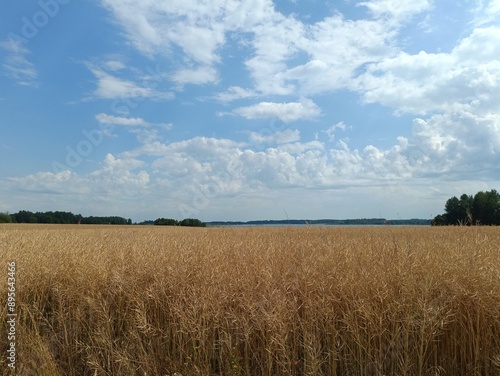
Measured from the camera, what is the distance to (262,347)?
13.8 feet

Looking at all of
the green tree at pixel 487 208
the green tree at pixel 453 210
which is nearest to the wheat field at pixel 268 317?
the green tree at pixel 453 210

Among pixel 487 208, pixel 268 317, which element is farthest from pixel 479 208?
pixel 268 317

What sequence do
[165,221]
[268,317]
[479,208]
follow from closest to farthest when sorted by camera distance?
[268,317] < [479,208] < [165,221]

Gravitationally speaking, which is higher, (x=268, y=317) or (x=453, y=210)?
(x=453, y=210)

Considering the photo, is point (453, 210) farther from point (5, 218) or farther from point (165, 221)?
point (5, 218)

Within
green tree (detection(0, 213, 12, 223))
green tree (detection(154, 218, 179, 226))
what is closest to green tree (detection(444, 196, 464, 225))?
green tree (detection(154, 218, 179, 226))

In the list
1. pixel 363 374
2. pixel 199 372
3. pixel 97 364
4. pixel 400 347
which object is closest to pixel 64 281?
pixel 97 364

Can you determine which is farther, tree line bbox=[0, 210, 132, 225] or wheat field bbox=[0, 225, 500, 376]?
tree line bbox=[0, 210, 132, 225]

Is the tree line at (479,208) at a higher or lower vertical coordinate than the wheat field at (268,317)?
higher

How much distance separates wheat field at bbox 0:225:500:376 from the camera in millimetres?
4066

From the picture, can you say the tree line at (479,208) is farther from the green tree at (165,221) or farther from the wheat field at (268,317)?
the wheat field at (268,317)

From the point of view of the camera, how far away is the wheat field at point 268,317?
13.3ft

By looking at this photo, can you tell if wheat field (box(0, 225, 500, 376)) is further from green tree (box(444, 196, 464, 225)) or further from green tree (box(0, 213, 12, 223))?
green tree (box(0, 213, 12, 223))

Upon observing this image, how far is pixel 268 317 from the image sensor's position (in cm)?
409
